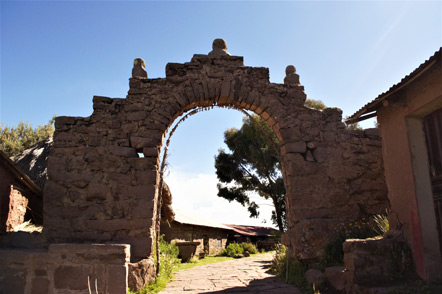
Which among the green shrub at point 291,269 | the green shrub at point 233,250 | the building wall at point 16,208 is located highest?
the building wall at point 16,208

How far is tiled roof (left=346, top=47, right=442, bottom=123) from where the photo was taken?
417 centimetres

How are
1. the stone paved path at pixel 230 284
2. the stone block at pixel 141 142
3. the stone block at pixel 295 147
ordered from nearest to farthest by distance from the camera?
the stone paved path at pixel 230 284
the stone block at pixel 141 142
the stone block at pixel 295 147

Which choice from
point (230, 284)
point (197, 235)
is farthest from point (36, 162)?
point (197, 235)

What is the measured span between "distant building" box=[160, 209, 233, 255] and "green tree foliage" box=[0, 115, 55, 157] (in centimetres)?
1046

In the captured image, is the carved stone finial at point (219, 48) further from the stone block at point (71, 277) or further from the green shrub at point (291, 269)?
the stone block at point (71, 277)

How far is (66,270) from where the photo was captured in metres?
5.00

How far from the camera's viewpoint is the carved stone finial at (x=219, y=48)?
291 inches

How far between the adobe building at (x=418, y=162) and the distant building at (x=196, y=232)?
8.49 meters

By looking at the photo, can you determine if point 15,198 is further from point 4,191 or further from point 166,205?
point 166,205

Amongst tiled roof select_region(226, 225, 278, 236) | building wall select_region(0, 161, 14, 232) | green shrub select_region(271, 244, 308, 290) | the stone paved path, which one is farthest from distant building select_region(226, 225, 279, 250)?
building wall select_region(0, 161, 14, 232)

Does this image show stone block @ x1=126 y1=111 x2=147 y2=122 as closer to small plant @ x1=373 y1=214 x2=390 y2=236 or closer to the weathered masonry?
the weathered masonry

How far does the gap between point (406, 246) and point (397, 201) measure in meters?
0.68

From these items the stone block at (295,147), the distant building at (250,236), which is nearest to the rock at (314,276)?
the stone block at (295,147)

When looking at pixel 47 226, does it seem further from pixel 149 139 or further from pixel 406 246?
pixel 406 246
